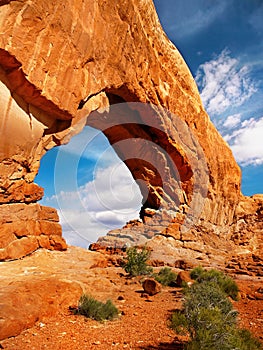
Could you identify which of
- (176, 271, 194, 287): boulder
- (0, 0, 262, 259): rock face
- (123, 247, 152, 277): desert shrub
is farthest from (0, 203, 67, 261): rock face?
(176, 271, 194, 287): boulder

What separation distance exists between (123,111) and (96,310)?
14579 mm

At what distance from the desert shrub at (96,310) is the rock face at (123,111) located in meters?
5.87

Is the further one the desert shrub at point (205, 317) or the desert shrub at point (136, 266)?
the desert shrub at point (136, 266)

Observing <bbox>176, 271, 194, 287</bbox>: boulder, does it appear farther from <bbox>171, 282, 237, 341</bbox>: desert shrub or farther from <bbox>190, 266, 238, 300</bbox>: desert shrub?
<bbox>171, 282, 237, 341</bbox>: desert shrub

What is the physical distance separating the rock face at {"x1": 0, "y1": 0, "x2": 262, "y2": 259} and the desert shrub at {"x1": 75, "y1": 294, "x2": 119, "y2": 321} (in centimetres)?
587

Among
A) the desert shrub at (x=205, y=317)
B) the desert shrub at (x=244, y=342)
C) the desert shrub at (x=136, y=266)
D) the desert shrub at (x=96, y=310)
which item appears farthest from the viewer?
the desert shrub at (x=136, y=266)

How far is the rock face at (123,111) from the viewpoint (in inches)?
391

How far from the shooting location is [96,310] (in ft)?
17.6

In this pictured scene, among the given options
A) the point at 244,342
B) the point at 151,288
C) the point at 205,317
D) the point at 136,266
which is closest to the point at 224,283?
the point at 151,288

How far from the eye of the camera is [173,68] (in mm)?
19391

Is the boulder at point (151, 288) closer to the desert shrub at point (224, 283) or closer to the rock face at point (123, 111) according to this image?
the desert shrub at point (224, 283)

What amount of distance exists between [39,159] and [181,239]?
12456 mm

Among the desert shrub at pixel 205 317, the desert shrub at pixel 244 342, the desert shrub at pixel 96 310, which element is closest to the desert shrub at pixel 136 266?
the desert shrub at pixel 205 317

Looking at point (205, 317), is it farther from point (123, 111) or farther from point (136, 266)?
point (123, 111)
